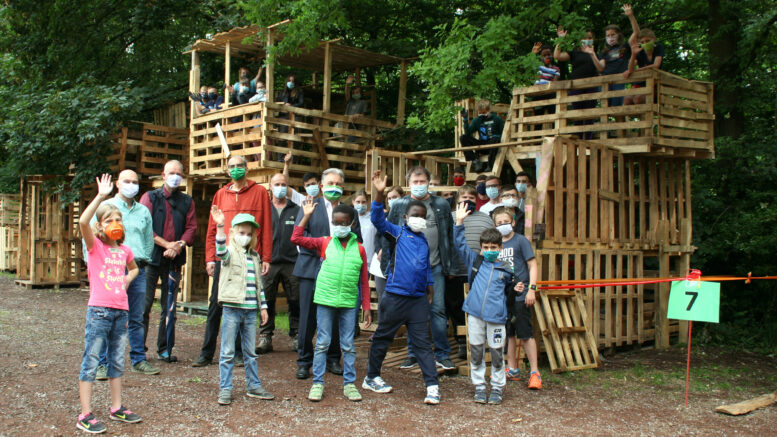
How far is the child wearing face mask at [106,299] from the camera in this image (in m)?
5.00

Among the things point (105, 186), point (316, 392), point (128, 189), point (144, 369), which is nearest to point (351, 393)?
point (316, 392)

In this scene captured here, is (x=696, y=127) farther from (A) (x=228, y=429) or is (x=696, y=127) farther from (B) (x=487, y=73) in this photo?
(A) (x=228, y=429)

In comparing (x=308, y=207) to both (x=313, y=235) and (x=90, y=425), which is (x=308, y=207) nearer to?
(x=313, y=235)

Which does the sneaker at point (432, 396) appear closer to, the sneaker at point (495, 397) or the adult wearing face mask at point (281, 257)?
the sneaker at point (495, 397)

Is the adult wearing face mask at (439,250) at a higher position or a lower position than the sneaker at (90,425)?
higher

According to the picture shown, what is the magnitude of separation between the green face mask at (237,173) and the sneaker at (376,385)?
8.50 ft

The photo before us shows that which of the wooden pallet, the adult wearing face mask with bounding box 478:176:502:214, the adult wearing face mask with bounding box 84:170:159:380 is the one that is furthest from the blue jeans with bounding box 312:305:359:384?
the adult wearing face mask with bounding box 478:176:502:214

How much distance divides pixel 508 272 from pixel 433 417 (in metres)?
1.63

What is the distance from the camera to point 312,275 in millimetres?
6812

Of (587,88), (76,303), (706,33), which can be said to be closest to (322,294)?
(587,88)

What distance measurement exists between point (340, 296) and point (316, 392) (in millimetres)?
899

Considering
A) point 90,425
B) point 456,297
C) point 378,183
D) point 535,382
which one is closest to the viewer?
point 90,425

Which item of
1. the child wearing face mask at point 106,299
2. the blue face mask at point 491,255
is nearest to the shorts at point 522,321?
the blue face mask at point 491,255

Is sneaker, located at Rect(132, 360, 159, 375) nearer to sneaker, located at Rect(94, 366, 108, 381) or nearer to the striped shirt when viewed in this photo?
sneaker, located at Rect(94, 366, 108, 381)
